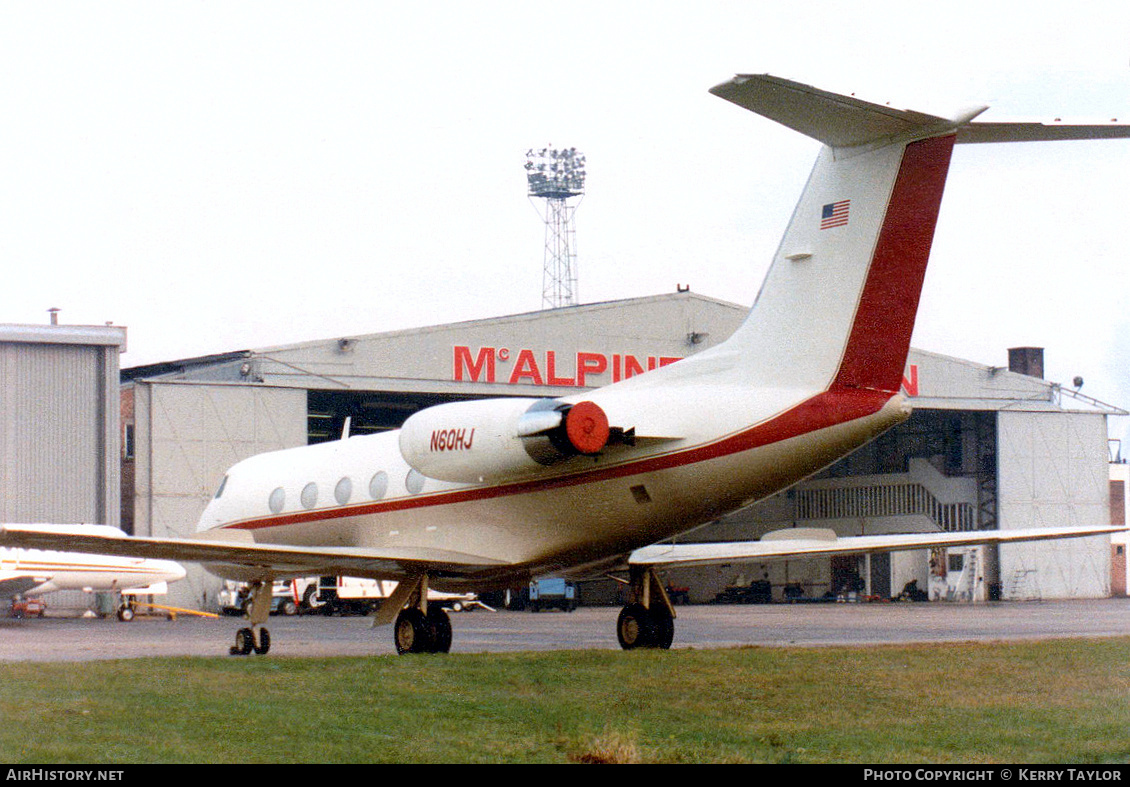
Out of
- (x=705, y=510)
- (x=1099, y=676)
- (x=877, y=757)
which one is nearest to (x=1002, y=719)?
(x=877, y=757)

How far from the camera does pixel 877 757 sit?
819 cm

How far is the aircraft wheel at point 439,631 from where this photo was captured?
17.5 m

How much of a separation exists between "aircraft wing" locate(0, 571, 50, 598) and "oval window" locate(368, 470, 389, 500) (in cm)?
2119

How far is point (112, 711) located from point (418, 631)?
7.49m

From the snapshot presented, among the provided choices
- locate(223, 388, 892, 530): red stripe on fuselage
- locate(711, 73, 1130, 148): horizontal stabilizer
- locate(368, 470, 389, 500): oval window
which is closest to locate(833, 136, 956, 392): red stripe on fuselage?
locate(223, 388, 892, 530): red stripe on fuselage

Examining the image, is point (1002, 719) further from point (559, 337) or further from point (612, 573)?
point (559, 337)

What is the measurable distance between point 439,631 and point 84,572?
2633 centimetres

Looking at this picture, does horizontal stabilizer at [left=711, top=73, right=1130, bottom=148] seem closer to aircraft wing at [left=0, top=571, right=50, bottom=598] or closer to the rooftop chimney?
aircraft wing at [left=0, top=571, right=50, bottom=598]

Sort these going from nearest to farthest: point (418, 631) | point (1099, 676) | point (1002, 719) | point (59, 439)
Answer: point (1002, 719)
point (1099, 676)
point (418, 631)
point (59, 439)

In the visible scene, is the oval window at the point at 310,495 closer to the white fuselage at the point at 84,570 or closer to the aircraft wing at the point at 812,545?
the aircraft wing at the point at 812,545

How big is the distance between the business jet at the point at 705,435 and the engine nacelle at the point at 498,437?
2cm

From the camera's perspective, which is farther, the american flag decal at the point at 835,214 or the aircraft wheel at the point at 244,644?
the aircraft wheel at the point at 244,644

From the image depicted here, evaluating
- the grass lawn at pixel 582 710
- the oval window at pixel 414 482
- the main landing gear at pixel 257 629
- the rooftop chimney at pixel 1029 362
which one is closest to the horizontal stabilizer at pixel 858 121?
the grass lawn at pixel 582 710

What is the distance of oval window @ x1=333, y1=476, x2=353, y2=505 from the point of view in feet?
63.5
